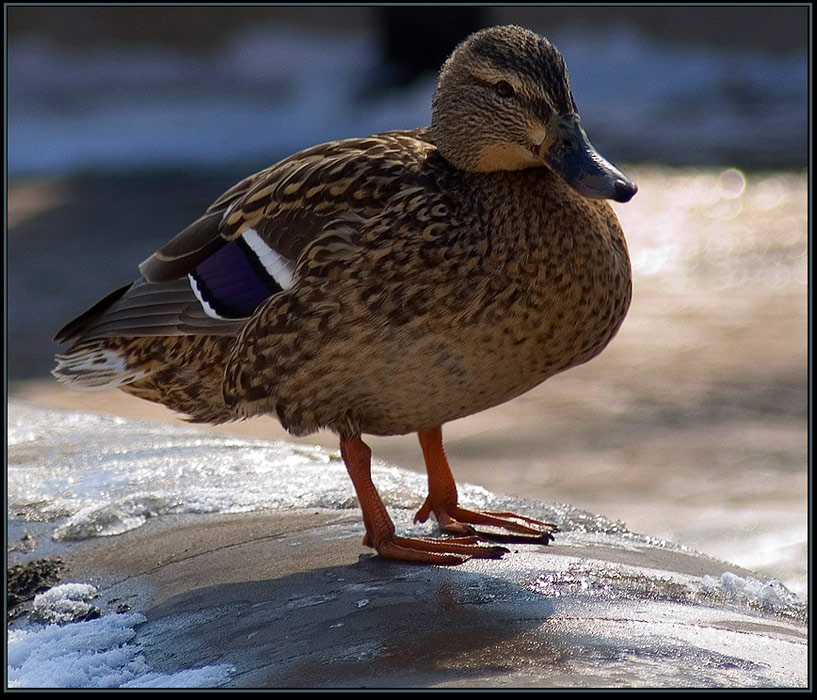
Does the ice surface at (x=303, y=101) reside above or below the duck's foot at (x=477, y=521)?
above

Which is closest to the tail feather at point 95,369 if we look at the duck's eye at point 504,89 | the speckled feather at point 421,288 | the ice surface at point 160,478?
the ice surface at point 160,478

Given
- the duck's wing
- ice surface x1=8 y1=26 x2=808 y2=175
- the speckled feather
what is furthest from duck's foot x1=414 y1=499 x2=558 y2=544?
ice surface x1=8 y1=26 x2=808 y2=175

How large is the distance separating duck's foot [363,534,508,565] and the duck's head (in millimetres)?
915

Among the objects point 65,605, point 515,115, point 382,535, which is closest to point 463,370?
point 382,535

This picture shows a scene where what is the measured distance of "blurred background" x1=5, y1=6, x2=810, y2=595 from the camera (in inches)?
224

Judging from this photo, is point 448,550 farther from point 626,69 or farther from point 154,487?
point 626,69

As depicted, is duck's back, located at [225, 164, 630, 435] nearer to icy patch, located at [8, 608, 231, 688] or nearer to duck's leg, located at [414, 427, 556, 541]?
duck's leg, located at [414, 427, 556, 541]

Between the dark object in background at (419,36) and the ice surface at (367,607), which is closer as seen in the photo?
the ice surface at (367,607)

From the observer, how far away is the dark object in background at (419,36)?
13.8 m

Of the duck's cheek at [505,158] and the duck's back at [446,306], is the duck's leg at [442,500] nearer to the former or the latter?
the duck's back at [446,306]

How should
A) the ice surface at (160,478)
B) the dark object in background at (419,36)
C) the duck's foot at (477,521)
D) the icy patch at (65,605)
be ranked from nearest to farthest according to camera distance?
the icy patch at (65,605), the duck's foot at (477,521), the ice surface at (160,478), the dark object in background at (419,36)

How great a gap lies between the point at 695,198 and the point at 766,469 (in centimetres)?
482

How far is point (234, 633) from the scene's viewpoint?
279 centimetres

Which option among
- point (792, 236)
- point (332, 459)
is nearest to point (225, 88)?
point (792, 236)
